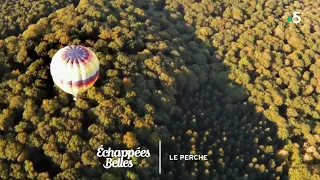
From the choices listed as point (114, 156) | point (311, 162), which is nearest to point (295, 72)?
point (311, 162)

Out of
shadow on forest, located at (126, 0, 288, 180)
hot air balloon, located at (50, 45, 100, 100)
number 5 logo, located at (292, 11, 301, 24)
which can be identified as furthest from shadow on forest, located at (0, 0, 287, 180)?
number 5 logo, located at (292, 11, 301, 24)

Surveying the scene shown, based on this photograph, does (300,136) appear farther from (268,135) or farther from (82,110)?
(82,110)

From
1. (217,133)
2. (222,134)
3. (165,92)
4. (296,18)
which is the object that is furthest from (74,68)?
(296,18)

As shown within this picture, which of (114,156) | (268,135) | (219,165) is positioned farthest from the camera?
(268,135)

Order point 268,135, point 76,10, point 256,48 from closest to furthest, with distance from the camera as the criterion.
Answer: point 268,135, point 76,10, point 256,48

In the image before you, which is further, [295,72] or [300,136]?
[295,72]

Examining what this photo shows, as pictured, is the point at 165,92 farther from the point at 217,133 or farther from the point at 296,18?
the point at 296,18

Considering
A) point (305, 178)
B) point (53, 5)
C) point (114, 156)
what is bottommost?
point (305, 178)

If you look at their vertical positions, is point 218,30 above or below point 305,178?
above

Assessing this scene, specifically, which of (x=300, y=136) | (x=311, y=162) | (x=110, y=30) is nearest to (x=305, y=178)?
(x=311, y=162)
